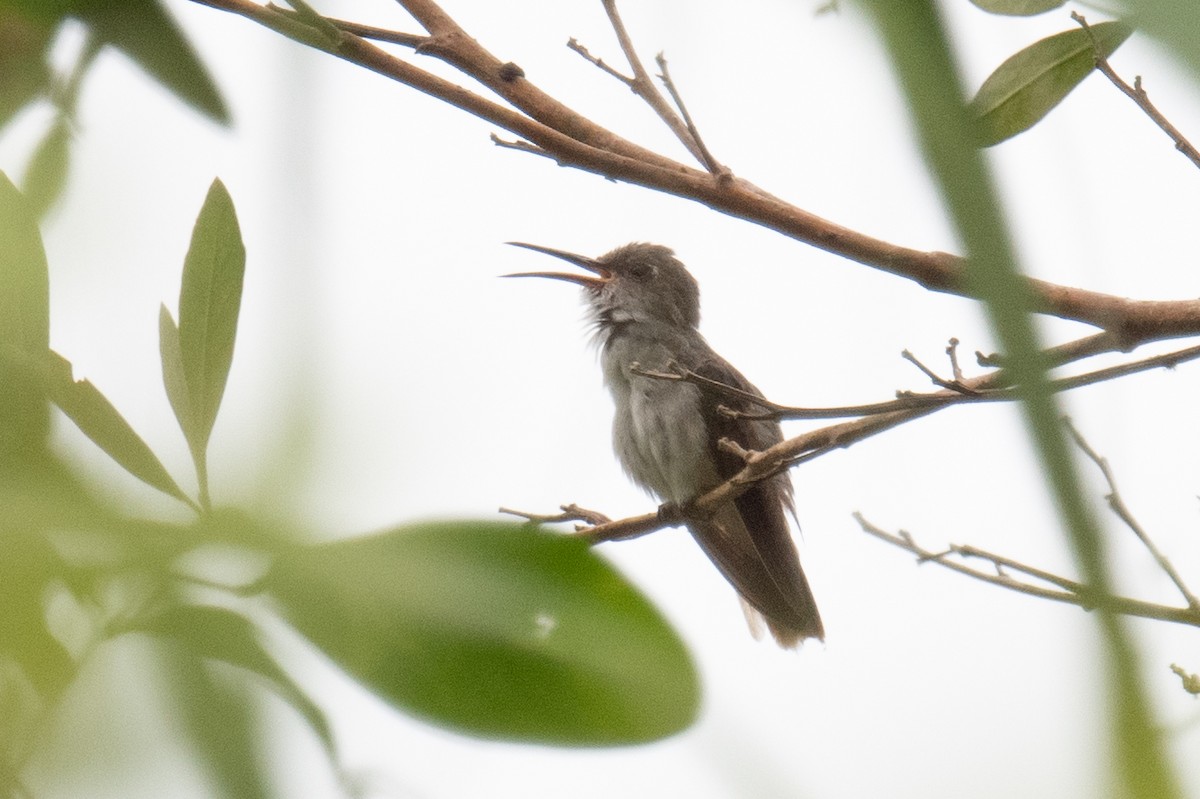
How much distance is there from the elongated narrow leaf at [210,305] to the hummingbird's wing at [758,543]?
11.0 feet

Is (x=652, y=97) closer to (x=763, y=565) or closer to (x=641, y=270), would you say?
(x=763, y=565)

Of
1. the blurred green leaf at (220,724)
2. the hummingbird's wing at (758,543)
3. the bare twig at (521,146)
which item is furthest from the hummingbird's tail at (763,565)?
the blurred green leaf at (220,724)

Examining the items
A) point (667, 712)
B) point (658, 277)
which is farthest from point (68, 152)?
point (658, 277)

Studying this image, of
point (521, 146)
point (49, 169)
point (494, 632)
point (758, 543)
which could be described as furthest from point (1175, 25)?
point (758, 543)

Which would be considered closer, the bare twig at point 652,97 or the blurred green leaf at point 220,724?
the blurred green leaf at point 220,724

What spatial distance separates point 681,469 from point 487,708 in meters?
4.26

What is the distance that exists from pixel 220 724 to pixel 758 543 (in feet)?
13.8

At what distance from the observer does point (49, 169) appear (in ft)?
2.00

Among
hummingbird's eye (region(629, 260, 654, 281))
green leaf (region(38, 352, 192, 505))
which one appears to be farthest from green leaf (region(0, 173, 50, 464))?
hummingbird's eye (region(629, 260, 654, 281))

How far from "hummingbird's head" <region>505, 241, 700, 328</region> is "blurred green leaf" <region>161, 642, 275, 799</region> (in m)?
4.91

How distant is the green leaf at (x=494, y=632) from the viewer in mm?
389

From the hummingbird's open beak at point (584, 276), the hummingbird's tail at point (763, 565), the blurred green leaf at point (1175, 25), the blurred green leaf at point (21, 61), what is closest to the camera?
the blurred green leaf at point (1175, 25)

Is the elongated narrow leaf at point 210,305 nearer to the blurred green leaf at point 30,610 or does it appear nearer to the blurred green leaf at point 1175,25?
the blurred green leaf at point 30,610

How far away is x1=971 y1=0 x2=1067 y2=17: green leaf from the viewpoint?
3.53 ft
